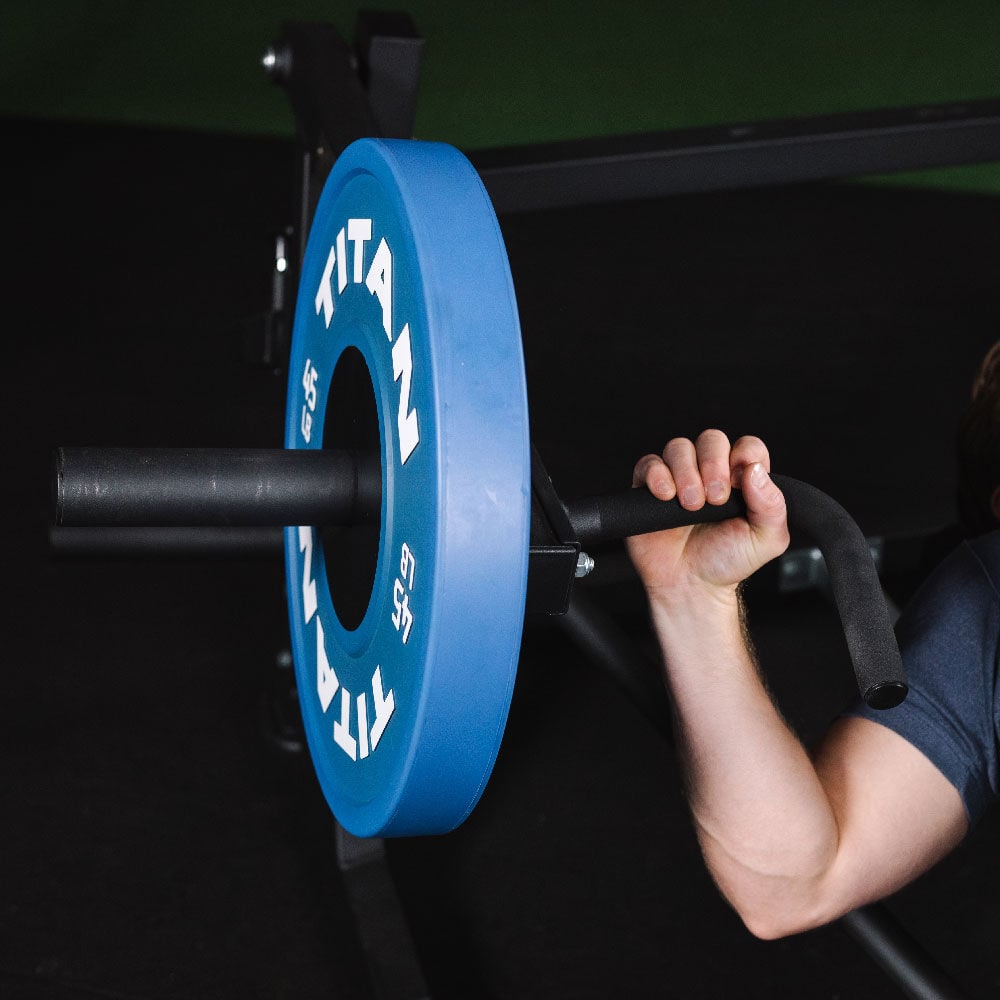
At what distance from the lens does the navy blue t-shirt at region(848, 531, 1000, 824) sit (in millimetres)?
1061

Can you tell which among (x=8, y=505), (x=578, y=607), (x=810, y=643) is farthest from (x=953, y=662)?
(x=8, y=505)

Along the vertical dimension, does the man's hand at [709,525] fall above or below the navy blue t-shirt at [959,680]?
above

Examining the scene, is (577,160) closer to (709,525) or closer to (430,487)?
(709,525)

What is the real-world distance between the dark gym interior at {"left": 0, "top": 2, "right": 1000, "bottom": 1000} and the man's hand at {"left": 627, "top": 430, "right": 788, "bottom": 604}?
0.26m

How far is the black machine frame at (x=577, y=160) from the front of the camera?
3.86 ft

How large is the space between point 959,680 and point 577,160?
0.63 metres

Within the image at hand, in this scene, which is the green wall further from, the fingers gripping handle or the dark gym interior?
the fingers gripping handle

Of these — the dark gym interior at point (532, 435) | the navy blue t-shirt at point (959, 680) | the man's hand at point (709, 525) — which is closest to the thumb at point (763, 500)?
the man's hand at point (709, 525)

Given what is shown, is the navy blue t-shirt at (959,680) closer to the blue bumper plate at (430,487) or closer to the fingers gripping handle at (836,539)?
the fingers gripping handle at (836,539)

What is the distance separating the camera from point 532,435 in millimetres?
2561

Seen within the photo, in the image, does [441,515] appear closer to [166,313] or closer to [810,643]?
[810,643]

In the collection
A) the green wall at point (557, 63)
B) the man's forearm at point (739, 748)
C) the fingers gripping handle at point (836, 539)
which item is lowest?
the man's forearm at point (739, 748)

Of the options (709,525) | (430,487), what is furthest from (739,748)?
(430,487)

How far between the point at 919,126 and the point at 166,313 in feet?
5.77
